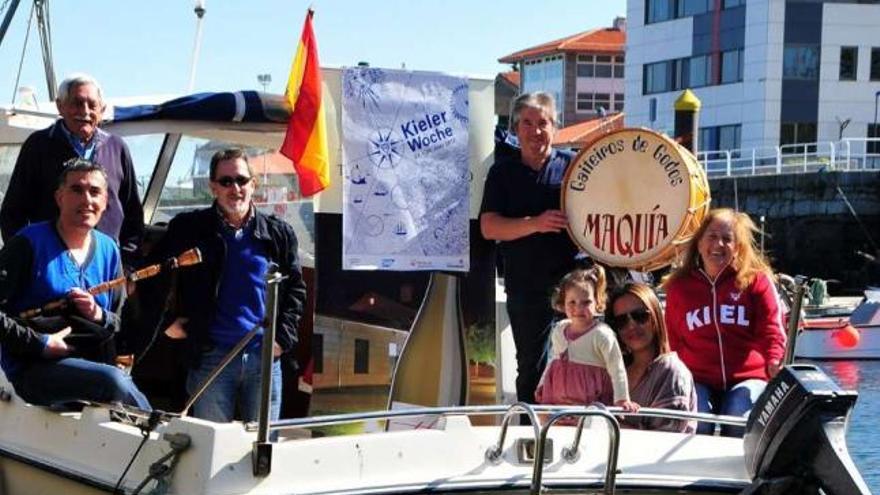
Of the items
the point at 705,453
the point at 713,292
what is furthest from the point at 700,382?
the point at 705,453

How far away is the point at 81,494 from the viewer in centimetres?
470

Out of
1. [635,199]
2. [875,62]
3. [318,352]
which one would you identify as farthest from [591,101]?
[635,199]

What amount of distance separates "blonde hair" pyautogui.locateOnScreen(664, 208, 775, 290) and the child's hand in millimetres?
746

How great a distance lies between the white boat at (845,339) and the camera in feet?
81.4

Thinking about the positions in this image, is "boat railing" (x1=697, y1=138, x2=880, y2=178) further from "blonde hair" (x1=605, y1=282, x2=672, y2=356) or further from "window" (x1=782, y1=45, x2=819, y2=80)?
"blonde hair" (x1=605, y1=282, x2=672, y2=356)

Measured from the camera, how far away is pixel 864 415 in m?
17.8

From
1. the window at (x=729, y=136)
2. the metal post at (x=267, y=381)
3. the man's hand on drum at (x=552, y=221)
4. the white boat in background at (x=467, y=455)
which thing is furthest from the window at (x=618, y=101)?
the metal post at (x=267, y=381)

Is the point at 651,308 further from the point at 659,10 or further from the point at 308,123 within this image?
the point at 659,10

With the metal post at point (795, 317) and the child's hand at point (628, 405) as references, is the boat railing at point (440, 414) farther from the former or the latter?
the metal post at point (795, 317)

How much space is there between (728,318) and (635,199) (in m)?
0.75

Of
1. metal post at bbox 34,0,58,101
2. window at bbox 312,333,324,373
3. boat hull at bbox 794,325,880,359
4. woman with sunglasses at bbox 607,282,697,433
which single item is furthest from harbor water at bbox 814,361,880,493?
metal post at bbox 34,0,58,101

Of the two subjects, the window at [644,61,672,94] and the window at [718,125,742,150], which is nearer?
the window at [718,125,742,150]

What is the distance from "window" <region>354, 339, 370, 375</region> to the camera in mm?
6677

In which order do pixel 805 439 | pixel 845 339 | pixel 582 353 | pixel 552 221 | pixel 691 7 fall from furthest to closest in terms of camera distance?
1. pixel 691 7
2. pixel 845 339
3. pixel 552 221
4. pixel 582 353
5. pixel 805 439
